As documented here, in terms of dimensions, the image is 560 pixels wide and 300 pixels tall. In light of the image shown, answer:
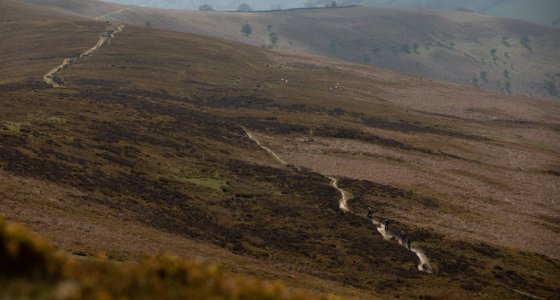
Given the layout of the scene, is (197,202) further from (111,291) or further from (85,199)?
(111,291)

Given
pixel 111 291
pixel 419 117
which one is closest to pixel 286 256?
pixel 111 291

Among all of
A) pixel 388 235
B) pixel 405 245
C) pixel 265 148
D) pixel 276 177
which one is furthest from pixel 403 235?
pixel 265 148

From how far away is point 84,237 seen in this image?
121 ft

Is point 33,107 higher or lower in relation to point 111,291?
lower

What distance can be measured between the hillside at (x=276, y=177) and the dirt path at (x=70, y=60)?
102 cm

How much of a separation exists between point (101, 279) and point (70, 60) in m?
139

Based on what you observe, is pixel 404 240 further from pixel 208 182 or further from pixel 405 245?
pixel 208 182

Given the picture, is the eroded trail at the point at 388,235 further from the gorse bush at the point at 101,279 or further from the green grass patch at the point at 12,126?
the gorse bush at the point at 101,279

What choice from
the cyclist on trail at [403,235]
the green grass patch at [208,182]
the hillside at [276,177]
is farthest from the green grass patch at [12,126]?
the cyclist on trail at [403,235]

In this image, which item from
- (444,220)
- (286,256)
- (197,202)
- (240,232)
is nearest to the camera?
(286,256)

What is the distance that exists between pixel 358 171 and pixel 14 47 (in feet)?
349

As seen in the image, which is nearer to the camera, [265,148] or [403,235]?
[403,235]

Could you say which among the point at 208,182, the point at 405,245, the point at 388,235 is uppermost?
the point at 208,182

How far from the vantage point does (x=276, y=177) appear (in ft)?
246
